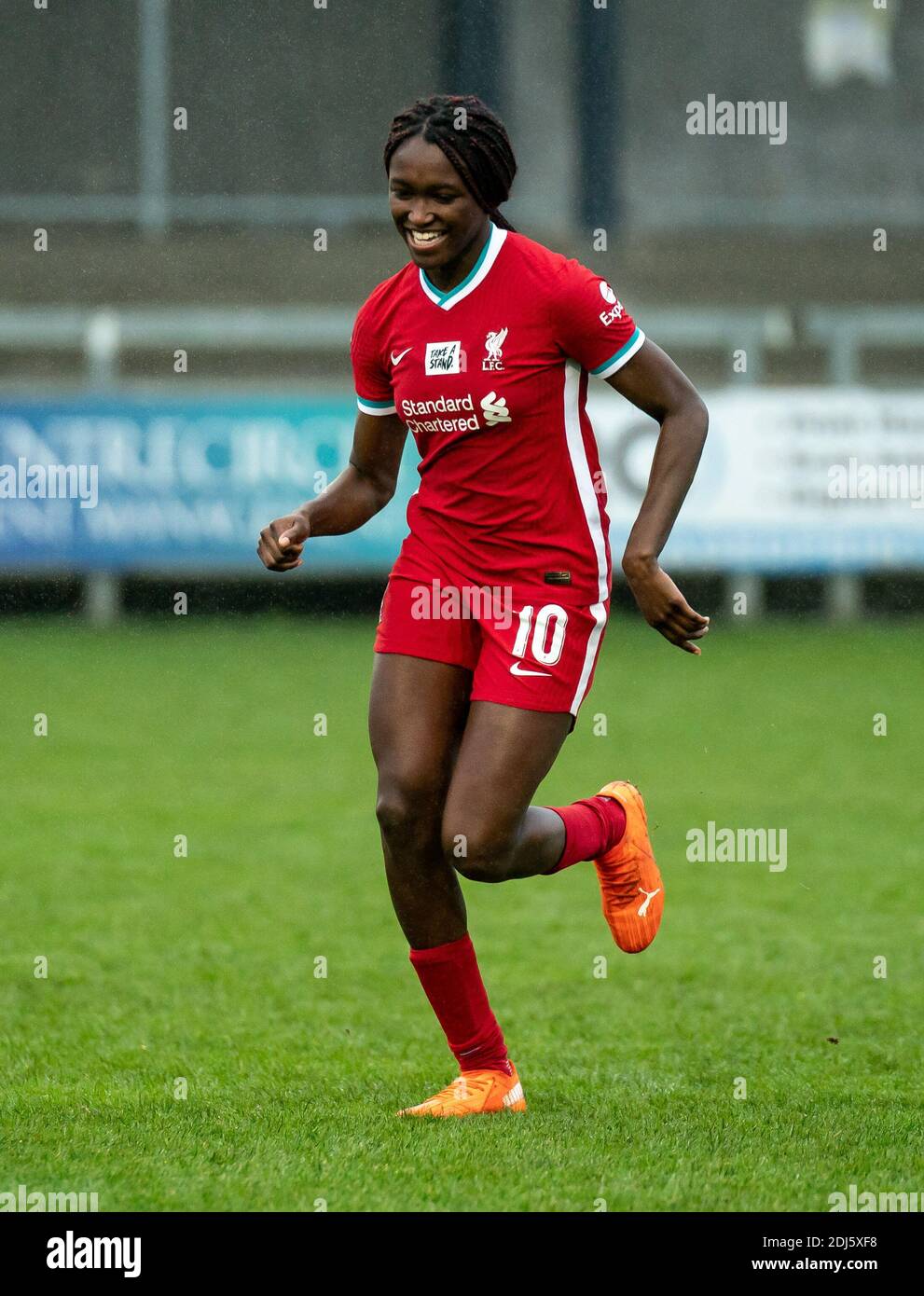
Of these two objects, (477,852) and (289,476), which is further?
(289,476)

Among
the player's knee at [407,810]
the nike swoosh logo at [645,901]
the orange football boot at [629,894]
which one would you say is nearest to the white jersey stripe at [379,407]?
the player's knee at [407,810]

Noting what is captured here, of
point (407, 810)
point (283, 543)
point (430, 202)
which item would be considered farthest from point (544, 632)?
point (430, 202)

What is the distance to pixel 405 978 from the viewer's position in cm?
598

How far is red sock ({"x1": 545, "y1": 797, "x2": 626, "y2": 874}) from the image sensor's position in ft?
15.2

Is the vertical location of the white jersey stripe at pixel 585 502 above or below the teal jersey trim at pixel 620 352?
below

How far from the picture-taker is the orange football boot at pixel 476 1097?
14.4 feet

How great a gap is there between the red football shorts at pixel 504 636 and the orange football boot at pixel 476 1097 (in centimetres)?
85

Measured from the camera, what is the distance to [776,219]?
67.4 ft

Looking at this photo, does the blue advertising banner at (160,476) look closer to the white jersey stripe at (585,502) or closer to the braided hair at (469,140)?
the white jersey stripe at (585,502)

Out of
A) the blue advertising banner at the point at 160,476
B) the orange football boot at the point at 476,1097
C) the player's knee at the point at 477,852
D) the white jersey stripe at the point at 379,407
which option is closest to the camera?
the player's knee at the point at 477,852

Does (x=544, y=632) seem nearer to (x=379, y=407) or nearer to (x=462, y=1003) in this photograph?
(x=379, y=407)

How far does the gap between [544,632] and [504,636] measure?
9cm

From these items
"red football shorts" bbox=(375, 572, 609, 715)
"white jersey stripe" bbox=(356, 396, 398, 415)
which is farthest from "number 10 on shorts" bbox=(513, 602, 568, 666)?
"white jersey stripe" bbox=(356, 396, 398, 415)

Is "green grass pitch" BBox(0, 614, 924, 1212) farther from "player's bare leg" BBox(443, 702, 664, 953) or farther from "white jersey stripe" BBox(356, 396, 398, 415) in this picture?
"white jersey stripe" BBox(356, 396, 398, 415)
